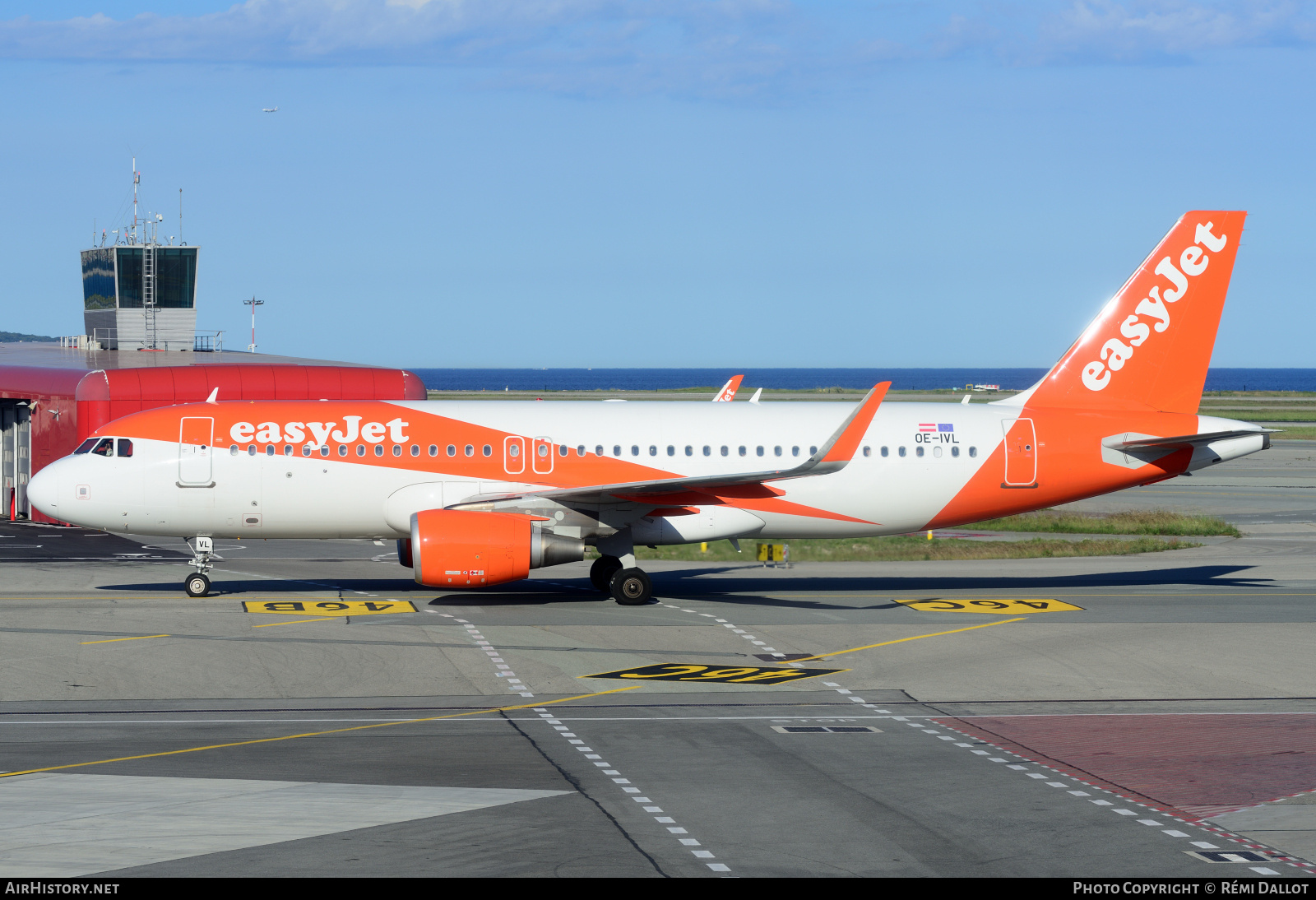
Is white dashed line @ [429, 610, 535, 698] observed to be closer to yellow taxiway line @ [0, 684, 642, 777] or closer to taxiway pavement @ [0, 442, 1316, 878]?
taxiway pavement @ [0, 442, 1316, 878]

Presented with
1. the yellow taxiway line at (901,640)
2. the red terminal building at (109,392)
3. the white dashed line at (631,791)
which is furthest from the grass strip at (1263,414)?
the white dashed line at (631,791)

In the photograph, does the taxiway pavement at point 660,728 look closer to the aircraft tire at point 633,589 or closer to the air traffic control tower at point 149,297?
the aircraft tire at point 633,589

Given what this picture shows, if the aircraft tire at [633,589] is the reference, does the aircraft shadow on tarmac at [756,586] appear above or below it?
below

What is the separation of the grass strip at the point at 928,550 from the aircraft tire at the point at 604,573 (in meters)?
7.15

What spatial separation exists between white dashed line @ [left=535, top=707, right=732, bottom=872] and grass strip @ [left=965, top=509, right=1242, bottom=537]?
96.9 feet

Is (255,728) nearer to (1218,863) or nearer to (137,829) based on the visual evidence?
(137,829)

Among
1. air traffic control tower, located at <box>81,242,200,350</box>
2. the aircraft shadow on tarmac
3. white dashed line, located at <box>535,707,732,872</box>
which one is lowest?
the aircraft shadow on tarmac

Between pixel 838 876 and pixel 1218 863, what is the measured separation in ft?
12.7

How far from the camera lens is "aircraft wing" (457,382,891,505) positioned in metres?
29.5

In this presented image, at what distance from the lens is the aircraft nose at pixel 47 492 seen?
3052cm

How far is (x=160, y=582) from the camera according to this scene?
1342 inches

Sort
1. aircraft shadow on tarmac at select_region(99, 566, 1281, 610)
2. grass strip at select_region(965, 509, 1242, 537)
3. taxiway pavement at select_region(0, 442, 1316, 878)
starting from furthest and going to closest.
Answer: grass strip at select_region(965, 509, 1242, 537) → aircraft shadow on tarmac at select_region(99, 566, 1281, 610) → taxiway pavement at select_region(0, 442, 1316, 878)

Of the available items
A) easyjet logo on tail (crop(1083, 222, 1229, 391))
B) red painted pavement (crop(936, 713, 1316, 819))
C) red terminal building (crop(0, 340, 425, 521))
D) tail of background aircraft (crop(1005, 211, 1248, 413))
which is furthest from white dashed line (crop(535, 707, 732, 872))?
red terminal building (crop(0, 340, 425, 521))

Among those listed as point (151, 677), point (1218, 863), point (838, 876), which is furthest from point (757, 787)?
point (151, 677)
